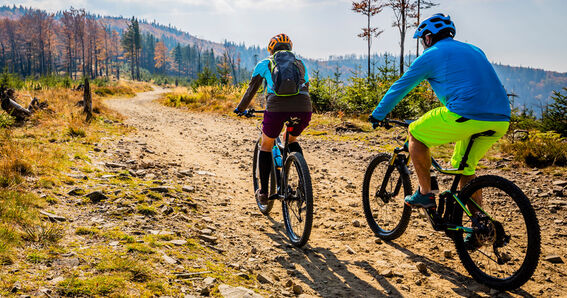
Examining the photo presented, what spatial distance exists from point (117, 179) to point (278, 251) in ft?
9.73

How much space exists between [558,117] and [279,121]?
8073 millimetres

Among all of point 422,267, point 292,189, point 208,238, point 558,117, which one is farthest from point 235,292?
point 558,117

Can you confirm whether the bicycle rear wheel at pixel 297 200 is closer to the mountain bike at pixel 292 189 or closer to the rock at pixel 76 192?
the mountain bike at pixel 292 189

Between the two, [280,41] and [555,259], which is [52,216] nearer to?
[280,41]

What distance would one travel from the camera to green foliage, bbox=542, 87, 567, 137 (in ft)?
26.1

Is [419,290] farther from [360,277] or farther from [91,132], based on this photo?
[91,132]

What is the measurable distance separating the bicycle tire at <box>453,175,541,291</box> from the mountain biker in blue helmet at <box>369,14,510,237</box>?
164 millimetres

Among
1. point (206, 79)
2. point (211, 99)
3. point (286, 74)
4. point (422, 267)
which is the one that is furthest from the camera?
point (206, 79)

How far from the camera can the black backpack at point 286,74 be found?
3705mm

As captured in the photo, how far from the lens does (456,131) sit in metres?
2.96

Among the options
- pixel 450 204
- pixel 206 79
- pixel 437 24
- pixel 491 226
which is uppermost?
pixel 206 79

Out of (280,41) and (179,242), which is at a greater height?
(280,41)

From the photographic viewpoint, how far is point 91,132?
8.65m

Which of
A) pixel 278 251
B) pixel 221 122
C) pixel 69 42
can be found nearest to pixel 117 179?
pixel 278 251
